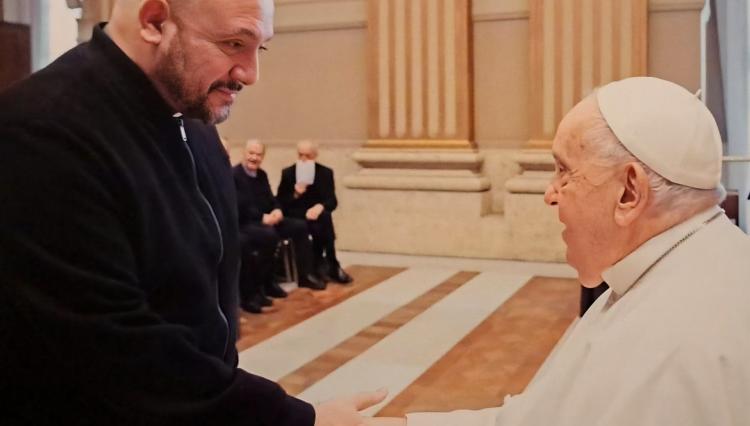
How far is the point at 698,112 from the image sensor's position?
1591 millimetres

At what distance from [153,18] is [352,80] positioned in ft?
27.2

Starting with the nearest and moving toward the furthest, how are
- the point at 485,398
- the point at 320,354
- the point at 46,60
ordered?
1. the point at 485,398
2. the point at 320,354
3. the point at 46,60

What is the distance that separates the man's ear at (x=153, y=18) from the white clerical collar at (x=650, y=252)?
92cm

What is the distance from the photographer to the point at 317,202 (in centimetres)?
789

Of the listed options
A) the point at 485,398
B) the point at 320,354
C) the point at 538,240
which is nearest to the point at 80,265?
the point at 485,398

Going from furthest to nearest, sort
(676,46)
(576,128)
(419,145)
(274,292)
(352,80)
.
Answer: (352,80) → (419,145) → (676,46) → (274,292) → (576,128)

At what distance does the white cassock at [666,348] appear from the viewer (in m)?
1.39

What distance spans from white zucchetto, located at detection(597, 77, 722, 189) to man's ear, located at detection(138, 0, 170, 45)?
801mm

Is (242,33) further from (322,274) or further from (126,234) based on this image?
(322,274)

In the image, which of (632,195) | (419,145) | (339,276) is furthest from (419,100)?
(632,195)

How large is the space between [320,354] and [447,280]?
2608 mm

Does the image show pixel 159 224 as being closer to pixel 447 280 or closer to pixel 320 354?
pixel 320 354

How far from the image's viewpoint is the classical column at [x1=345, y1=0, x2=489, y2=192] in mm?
9156

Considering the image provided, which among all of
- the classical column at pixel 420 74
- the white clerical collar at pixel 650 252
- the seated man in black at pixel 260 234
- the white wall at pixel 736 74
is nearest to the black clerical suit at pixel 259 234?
the seated man in black at pixel 260 234
